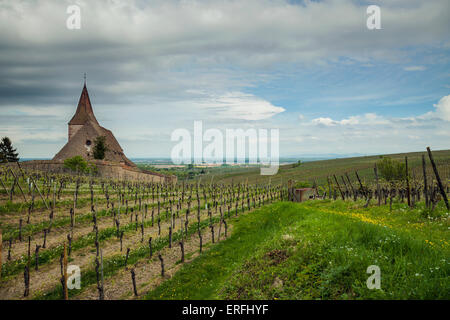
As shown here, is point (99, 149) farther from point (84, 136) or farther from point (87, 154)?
point (84, 136)

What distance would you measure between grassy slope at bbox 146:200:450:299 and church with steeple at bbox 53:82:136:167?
5086 cm

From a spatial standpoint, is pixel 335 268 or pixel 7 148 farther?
pixel 7 148

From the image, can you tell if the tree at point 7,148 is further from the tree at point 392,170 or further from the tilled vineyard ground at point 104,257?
the tree at point 392,170

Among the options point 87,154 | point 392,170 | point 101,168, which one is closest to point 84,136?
point 87,154

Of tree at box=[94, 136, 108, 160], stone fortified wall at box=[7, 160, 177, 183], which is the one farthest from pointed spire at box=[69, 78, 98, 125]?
stone fortified wall at box=[7, 160, 177, 183]

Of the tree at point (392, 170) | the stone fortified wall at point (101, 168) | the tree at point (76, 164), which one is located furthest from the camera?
the stone fortified wall at point (101, 168)

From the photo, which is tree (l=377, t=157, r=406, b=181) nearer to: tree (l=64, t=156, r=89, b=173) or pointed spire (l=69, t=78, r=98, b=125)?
tree (l=64, t=156, r=89, b=173)

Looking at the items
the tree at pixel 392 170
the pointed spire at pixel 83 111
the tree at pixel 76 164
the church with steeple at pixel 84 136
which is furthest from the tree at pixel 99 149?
the tree at pixel 392 170

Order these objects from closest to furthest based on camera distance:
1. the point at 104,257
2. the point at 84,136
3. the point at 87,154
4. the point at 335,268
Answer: the point at 335,268 < the point at 104,257 < the point at 87,154 < the point at 84,136

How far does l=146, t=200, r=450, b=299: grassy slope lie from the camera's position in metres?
5.46

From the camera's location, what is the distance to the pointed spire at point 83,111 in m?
60.4

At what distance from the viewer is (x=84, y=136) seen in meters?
55.3

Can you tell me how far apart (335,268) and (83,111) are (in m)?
66.7
